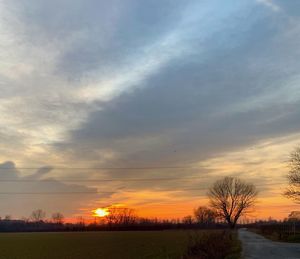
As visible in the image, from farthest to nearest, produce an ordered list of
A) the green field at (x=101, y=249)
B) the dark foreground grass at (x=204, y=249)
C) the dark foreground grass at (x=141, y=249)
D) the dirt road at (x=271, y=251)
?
the green field at (x=101, y=249)
the dark foreground grass at (x=141, y=249)
the dirt road at (x=271, y=251)
the dark foreground grass at (x=204, y=249)

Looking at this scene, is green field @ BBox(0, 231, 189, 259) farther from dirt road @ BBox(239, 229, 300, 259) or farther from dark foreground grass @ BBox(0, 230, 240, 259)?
dirt road @ BBox(239, 229, 300, 259)

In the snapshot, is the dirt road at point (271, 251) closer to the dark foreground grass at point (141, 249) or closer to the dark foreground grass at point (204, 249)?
the dark foreground grass at point (141, 249)

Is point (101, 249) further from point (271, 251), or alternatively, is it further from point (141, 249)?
point (271, 251)

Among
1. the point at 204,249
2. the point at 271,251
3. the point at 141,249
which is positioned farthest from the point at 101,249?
the point at 204,249

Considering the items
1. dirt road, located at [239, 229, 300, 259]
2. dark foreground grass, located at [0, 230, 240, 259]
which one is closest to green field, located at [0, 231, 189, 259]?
dark foreground grass, located at [0, 230, 240, 259]

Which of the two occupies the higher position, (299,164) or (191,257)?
(299,164)

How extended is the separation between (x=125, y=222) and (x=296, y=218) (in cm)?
9177

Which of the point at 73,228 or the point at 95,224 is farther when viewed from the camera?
the point at 95,224

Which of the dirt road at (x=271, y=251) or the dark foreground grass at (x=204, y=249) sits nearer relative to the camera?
the dark foreground grass at (x=204, y=249)

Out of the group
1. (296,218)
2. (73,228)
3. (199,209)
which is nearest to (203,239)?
(296,218)

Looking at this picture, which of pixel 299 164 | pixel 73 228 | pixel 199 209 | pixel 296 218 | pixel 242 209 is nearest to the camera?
pixel 299 164

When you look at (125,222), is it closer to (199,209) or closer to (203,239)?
(199,209)

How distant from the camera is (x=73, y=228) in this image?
172 m

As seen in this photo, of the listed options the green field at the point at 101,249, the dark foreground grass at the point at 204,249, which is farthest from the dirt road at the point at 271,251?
the green field at the point at 101,249
